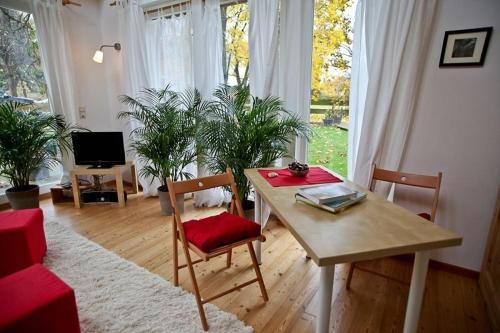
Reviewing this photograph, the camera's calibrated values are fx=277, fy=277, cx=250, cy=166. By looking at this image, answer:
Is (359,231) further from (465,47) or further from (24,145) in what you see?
(24,145)

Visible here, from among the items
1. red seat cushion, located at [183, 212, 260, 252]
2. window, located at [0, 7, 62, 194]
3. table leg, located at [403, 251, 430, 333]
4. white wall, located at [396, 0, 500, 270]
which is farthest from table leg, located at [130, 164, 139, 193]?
table leg, located at [403, 251, 430, 333]

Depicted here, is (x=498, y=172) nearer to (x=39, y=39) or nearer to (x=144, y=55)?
(x=144, y=55)

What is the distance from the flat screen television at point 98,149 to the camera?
3.43m

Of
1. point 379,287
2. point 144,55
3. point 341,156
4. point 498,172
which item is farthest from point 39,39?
point 498,172

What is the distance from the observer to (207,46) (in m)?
3.12

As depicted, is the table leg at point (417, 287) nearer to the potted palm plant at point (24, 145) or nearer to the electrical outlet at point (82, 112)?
the potted palm plant at point (24, 145)

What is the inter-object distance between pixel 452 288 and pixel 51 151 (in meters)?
4.26

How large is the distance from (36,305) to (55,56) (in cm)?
343

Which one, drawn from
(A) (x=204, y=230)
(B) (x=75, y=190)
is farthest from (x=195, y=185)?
(B) (x=75, y=190)

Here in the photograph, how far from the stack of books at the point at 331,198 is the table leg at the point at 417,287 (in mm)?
377

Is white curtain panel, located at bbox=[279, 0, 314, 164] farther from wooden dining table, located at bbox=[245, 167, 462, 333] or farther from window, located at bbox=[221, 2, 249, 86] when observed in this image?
wooden dining table, located at bbox=[245, 167, 462, 333]

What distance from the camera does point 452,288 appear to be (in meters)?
2.01

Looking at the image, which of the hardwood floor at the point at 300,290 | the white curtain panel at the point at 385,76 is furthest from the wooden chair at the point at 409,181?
the white curtain panel at the point at 385,76

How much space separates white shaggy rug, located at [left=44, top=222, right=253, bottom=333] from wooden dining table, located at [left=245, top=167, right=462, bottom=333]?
803 mm
